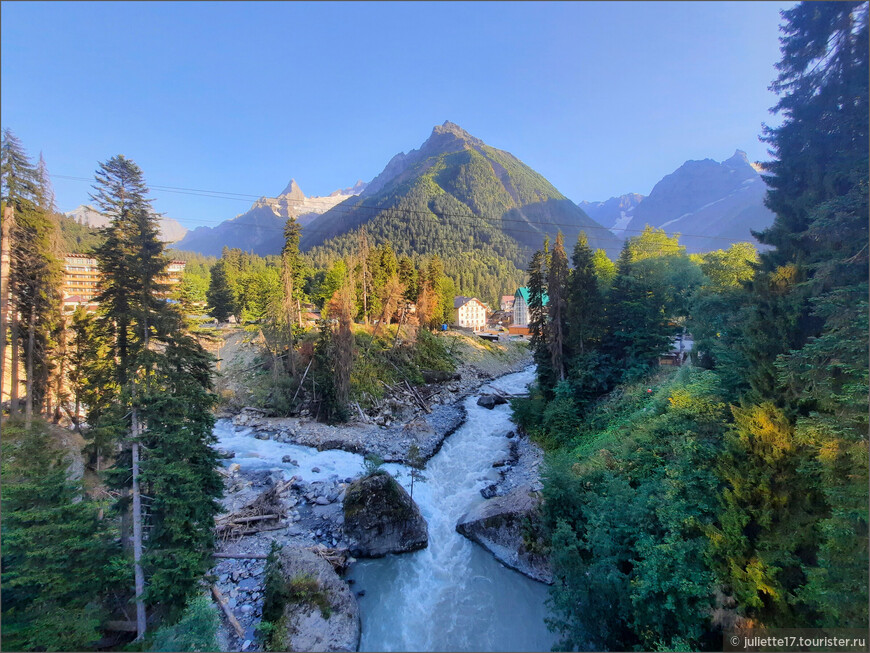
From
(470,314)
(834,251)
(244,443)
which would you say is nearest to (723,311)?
(834,251)

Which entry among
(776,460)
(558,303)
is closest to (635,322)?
(558,303)

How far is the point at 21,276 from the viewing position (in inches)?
484

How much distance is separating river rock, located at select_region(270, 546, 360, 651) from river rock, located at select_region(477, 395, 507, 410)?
69.1 ft

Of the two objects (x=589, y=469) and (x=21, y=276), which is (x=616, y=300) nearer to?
(x=589, y=469)

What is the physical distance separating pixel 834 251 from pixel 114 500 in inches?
681

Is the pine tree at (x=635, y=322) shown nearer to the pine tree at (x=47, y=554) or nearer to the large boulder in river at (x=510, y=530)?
the large boulder in river at (x=510, y=530)

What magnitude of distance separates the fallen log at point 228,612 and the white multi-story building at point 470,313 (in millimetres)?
63078

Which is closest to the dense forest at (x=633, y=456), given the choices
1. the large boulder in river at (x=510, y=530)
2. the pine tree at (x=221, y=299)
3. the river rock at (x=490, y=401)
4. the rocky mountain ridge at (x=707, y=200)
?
the large boulder in river at (x=510, y=530)

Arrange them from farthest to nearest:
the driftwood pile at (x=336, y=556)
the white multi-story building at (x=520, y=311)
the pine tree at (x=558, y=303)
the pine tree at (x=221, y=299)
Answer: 1. the white multi-story building at (x=520, y=311)
2. the pine tree at (x=221, y=299)
3. the pine tree at (x=558, y=303)
4. the driftwood pile at (x=336, y=556)

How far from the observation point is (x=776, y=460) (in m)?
7.22

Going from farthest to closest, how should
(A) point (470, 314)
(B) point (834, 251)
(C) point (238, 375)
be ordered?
(A) point (470, 314) → (C) point (238, 375) → (B) point (834, 251)

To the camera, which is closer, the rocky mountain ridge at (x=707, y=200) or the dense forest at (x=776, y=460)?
the dense forest at (x=776, y=460)

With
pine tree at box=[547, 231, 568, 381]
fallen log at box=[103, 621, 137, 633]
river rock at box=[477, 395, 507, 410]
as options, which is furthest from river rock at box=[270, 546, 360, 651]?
river rock at box=[477, 395, 507, 410]

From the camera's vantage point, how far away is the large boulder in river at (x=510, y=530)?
11.7 metres
